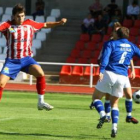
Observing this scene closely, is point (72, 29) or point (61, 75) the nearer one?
point (61, 75)

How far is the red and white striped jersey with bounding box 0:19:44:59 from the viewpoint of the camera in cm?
1398

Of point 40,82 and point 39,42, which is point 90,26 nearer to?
point 39,42

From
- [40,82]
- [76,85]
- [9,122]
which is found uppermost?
[40,82]

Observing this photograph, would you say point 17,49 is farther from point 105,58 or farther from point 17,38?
point 105,58

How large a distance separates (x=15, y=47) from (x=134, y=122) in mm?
2692

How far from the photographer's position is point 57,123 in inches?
595

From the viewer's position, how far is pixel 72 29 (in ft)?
117

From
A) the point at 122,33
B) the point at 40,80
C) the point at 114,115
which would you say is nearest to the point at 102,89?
the point at 114,115

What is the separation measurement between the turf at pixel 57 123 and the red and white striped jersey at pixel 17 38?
1.43 meters

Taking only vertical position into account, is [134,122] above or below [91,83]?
above

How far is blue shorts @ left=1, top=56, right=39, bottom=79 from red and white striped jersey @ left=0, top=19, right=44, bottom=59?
0.26ft

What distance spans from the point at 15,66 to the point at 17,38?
1.74 ft

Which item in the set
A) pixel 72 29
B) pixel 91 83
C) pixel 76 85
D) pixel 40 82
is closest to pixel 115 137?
pixel 40 82

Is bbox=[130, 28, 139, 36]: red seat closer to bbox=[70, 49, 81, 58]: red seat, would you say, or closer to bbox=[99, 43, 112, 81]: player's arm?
bbox=[70, 49, 81, 58]: red seat
